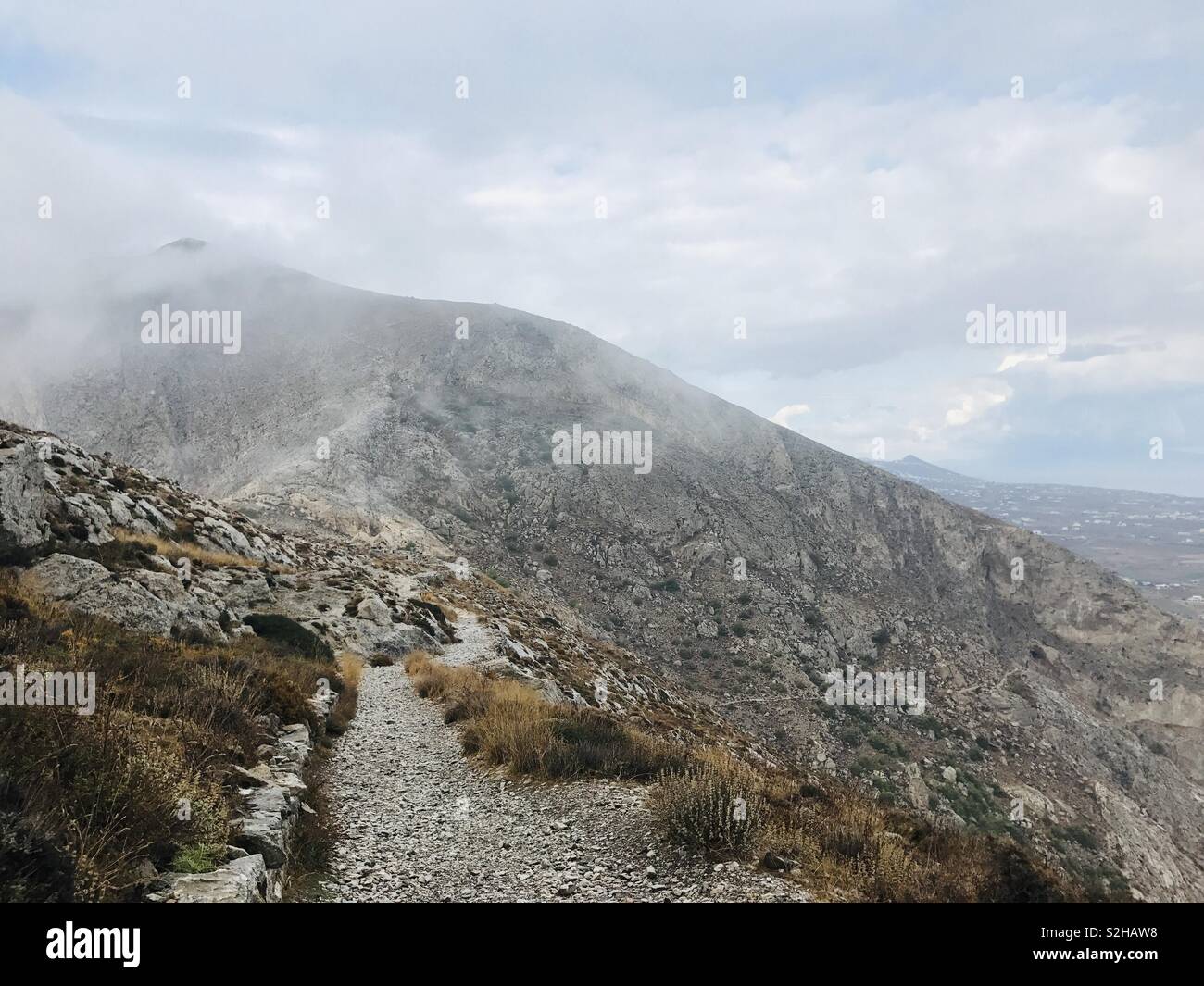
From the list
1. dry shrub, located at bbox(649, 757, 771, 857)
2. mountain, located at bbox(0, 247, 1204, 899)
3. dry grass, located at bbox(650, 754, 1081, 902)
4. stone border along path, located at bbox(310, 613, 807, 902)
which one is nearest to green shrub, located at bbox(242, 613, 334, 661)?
stone border along path, located at bbox(310, 613, 807, 902)

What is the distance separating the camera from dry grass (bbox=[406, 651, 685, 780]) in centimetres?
1011

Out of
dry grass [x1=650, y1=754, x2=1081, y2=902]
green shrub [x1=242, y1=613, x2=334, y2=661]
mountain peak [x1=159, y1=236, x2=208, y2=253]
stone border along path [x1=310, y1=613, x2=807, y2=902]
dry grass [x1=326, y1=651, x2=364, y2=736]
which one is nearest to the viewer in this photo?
dry grass [x1=650, y1=754, x2=1081, y2=902]

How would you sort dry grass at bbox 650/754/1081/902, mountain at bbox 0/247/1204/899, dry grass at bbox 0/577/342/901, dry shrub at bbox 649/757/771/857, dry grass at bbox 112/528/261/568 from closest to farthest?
dry grass at bbox 0/577/342/901 → dry grass at bbox 650/754/1081/902 → dry shrub at bbox 649/757/771/857 → dry grass at bbox 112/528/261/568 → mountain at bbox 0/247/1204/899

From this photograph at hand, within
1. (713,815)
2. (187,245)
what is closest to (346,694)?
(713,815)

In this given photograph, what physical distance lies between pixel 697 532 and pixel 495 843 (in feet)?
204

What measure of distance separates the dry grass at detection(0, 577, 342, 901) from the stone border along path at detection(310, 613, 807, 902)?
1782mm

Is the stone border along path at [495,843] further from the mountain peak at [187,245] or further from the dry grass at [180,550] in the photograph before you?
the mountain peak at [187,245]

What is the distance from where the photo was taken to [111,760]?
603 centimetres

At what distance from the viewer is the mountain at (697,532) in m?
48.2

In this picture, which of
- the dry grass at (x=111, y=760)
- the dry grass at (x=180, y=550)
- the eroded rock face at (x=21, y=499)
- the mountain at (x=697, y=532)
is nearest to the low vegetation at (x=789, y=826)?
the dry grass at (x=111, y=760)

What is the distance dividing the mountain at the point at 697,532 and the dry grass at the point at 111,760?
41.1 meters

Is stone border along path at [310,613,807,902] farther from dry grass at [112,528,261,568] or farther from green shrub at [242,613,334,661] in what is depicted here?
dry grass at [112,528,261,568]
